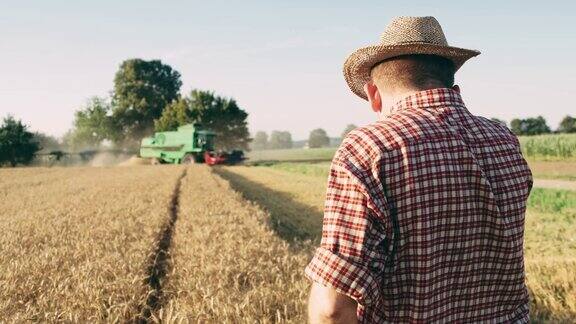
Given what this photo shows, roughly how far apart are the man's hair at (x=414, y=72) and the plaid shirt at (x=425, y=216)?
65 mm

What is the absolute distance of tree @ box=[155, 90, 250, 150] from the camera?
6488cm

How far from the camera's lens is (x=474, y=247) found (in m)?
1.88

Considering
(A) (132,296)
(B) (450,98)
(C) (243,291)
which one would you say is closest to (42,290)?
(A) (132,296)

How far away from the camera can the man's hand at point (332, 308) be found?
169 centimetres

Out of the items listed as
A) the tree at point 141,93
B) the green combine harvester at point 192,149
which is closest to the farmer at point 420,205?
the green combine harvester at point 192,149

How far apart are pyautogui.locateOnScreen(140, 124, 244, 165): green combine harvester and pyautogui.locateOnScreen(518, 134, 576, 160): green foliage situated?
856 inches

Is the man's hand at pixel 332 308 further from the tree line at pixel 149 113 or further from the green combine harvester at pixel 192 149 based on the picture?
the tree line at pixel 149 113

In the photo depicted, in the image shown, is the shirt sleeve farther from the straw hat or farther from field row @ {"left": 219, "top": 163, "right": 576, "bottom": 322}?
field row @ {"left": 219, "top": 163, "right": 576, "bottom": 322}

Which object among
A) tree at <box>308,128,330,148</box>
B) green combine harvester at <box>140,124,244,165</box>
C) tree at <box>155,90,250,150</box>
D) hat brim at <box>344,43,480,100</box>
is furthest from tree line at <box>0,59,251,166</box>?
tree at <box>308,128,330,148</box>

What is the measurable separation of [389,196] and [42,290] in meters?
4.20

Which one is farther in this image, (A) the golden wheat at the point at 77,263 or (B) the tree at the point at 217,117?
(B) the tree at the point at 217,117

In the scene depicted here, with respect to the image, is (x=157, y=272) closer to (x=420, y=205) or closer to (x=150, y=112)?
(x=420, y=205)

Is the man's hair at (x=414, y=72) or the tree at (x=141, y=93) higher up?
the tree at (x=141, y=93)

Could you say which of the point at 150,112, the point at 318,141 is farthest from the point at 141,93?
the point at 318,141
